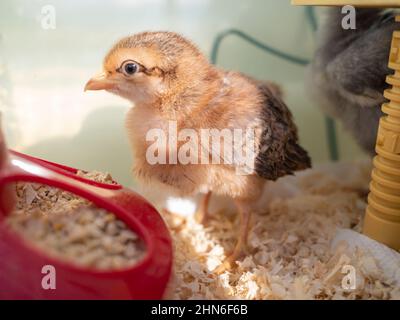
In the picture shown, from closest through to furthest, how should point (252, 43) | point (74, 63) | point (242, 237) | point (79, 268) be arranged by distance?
point (79, 268) → point (242, 237) → point (74, 63) → point (252, 43)

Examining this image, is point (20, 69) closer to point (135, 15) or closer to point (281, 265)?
point (135, 15)

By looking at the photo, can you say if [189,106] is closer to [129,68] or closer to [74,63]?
[129,68]

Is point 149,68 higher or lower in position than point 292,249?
higher

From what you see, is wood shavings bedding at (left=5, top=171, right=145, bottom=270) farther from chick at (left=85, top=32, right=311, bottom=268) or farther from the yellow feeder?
the yellow feeder

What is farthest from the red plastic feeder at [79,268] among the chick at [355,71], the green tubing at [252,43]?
the green tubing at [252,43]

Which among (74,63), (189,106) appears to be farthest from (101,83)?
(74,63)

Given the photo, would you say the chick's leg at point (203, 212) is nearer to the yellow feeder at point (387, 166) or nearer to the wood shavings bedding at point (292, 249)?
the wood shavings bedding at point (292, 249)
